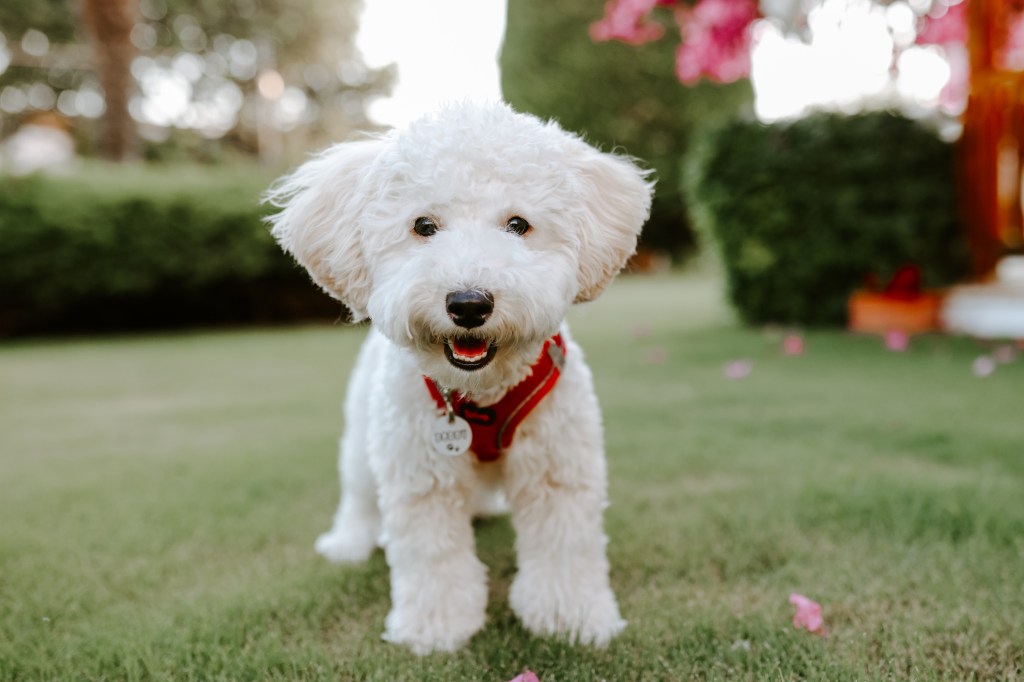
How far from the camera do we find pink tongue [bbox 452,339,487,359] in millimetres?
2006

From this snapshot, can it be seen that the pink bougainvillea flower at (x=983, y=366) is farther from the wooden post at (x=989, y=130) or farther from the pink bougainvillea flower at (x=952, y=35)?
the pink bougainvillea flower at (x=952, y=35)

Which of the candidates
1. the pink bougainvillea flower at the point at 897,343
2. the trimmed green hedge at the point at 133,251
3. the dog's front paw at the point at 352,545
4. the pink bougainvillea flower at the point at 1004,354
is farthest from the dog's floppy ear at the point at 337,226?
the trimmed green hedge at the point at 133,251

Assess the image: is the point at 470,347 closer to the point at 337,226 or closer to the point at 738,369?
the point at 337,226

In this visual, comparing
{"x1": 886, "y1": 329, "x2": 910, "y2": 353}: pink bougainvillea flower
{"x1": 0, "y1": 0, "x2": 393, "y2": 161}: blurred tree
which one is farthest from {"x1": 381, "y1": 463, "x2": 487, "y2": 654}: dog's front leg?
{"x1": 0, "y1": 0, "x2": 393, "y2": 161}: blurred tree

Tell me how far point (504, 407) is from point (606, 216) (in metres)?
0.61

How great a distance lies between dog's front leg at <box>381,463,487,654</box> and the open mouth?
1.51 feet

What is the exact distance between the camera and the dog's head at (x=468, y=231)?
196 centimetres

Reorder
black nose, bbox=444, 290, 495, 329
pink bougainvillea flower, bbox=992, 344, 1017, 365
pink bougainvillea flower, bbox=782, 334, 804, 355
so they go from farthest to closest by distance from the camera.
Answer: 1. pink bougainvillea flower, bbox=782, 334, 804, 355
2. pink bougainvillea flower, bbox=992, 344, 1017, 365
3. black nose, bbox=444, 290, 495, 329

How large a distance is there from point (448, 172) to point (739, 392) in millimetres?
3806

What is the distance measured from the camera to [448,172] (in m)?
2.07

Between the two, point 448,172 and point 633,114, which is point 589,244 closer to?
point 448,172

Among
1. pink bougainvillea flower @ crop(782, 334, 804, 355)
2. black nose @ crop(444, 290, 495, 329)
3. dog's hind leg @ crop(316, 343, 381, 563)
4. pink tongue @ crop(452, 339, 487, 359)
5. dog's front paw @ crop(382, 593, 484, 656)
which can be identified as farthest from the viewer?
pink bougainvillea flower @ crop(782, 334, 804, 355)

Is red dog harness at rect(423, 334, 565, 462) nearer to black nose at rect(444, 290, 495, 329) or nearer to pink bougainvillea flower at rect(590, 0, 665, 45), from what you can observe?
black nose at rect(444, 290, 495, 329)

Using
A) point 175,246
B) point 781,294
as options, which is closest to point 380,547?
point 781,294
